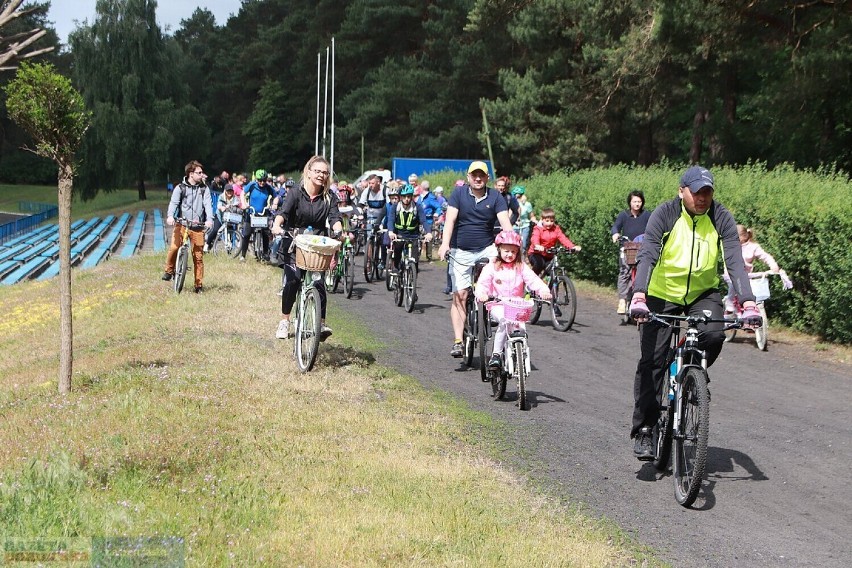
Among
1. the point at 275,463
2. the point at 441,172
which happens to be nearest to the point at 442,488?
the point at 275,463

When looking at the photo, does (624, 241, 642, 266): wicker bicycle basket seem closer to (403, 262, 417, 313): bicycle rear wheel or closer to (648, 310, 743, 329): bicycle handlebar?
(403, 262, 417, 313): bicycle rear wheel

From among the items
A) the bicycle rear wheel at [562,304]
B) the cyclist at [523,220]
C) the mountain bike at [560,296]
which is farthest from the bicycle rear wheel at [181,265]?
the bicycle rear wheel at [562,304]

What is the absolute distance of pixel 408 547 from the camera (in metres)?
5.64

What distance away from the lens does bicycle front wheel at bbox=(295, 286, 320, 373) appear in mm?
10570

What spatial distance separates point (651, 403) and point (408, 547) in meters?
2.62

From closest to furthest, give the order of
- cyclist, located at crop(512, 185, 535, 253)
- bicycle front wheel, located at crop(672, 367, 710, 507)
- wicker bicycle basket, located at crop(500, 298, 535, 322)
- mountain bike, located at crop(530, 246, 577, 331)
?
bicycle front wheel, located at crop(672, 367, 710, 507)
wicker bicycle basket, located at crop(500, 298, 535, 322)
mountain bike, located at crop(530, 246, 577, 331)
cyclist, located at crop(512, 185, 535, 253)

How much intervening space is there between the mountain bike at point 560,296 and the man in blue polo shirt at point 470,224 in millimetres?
4529

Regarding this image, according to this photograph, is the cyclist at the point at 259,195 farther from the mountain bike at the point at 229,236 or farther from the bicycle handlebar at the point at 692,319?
the bicycle handlebar at the point at 692,319

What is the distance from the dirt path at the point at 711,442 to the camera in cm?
648

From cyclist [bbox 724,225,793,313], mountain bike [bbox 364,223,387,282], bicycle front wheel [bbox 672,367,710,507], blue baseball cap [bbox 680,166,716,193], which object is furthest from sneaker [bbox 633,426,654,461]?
mountain bike [bbox 364,223,387,282]

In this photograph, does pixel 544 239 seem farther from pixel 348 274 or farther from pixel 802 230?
pixel 348 274

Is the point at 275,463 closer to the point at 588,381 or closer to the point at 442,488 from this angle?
the point at 442,488

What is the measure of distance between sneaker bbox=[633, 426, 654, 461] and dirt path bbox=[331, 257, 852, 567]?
18cm

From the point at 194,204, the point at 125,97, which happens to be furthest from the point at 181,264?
the point at 125,97
